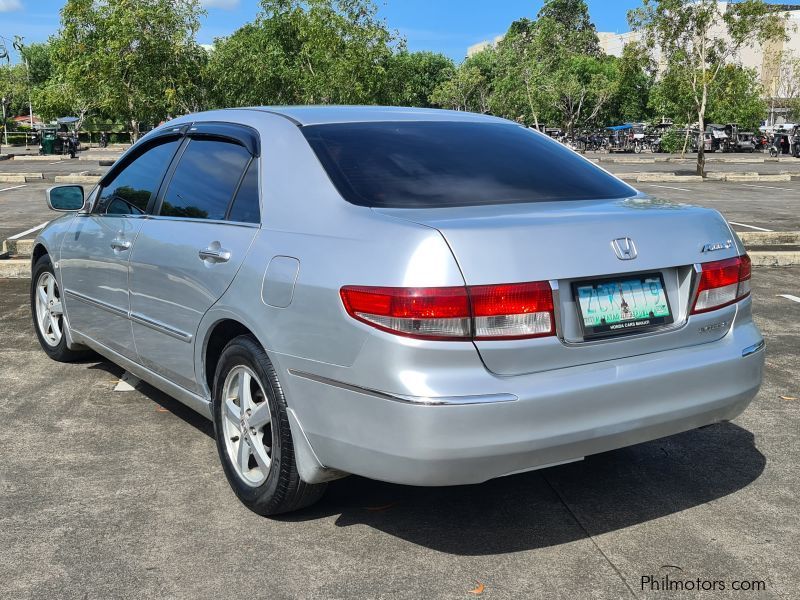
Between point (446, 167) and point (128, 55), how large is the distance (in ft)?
85.2

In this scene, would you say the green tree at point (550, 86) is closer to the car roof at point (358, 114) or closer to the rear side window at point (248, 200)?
the car roof at point (358, 114)

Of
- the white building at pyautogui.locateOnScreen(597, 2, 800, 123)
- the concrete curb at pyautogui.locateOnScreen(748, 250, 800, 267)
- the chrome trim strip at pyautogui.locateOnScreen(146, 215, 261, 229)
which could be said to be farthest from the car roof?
the white building at pyautogui.locateOnScreen(597, 2, 800, 123)

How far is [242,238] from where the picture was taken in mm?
3799

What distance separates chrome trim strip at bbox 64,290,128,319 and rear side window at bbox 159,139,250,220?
0.66 meters

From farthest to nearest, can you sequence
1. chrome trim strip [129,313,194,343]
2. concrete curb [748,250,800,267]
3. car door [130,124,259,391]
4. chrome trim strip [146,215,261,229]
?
concrete curb [748,250,800,267] < chrome trim strip [129,313,194,343] < car door [130,124,259,391] < chrome trim strip [146,215,261,229]

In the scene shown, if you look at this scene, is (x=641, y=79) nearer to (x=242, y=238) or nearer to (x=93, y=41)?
(x=93, y=41)

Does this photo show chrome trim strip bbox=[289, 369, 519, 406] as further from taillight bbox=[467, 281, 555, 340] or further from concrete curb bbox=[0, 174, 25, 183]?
concrete curb bbox=[0, 174, 25, 183]

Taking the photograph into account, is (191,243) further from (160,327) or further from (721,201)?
(721,201)

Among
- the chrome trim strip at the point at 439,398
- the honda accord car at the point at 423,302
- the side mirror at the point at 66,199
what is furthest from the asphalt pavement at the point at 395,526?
the side mirror at the point at 66,199

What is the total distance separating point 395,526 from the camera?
3.73 meters

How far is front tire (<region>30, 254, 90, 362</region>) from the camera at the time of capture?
6168 millimetres

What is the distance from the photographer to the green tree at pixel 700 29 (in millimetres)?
28656

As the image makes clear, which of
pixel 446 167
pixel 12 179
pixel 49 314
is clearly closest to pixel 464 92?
pixel 12 179

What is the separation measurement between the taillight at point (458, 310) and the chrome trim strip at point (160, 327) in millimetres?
1312
